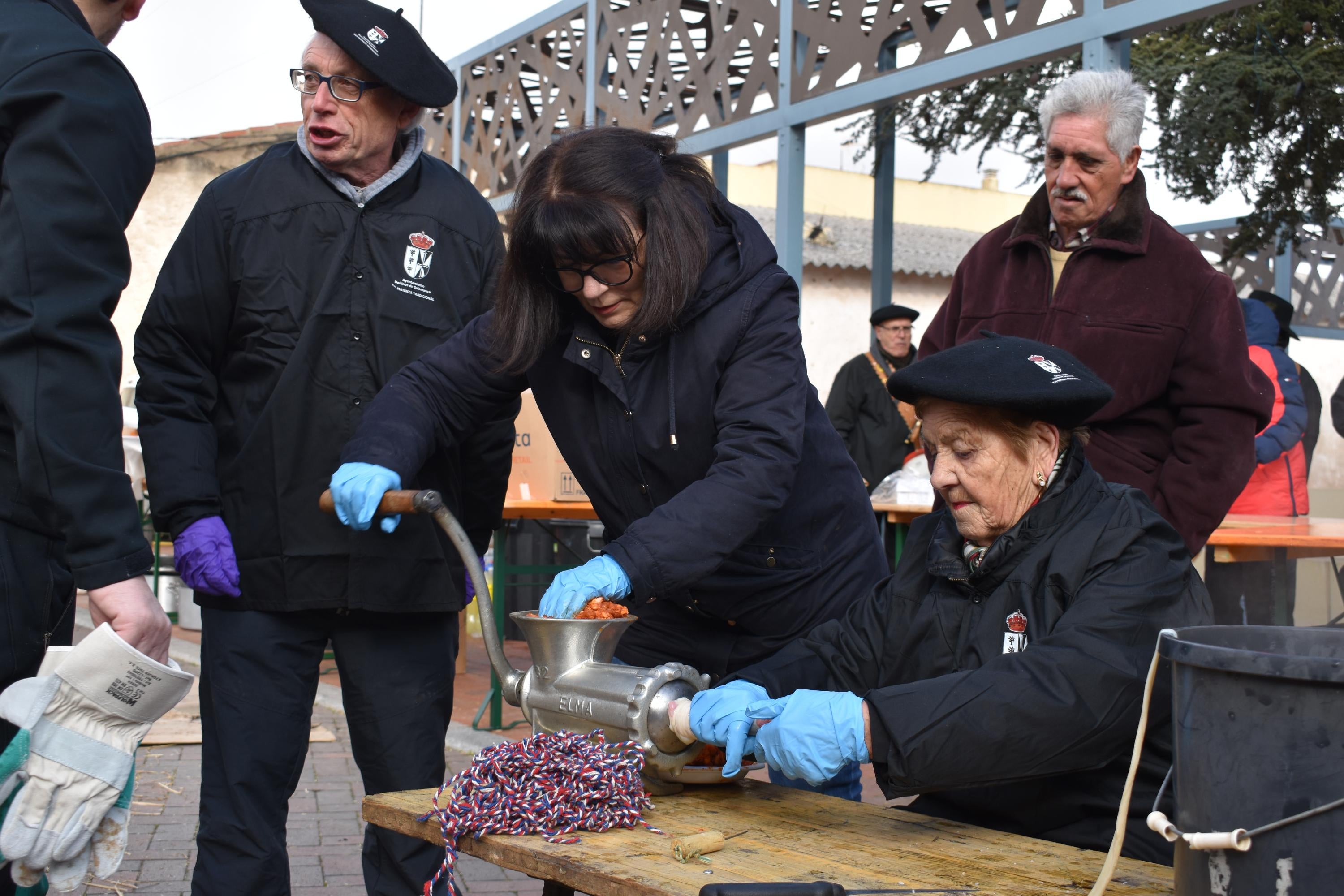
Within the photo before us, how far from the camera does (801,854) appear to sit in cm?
181

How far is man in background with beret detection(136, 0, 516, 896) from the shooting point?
281 centimetres

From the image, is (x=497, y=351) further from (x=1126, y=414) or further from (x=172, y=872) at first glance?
(x=172, y=872)

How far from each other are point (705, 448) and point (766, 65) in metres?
4.98

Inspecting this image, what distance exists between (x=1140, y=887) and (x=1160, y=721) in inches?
13.2

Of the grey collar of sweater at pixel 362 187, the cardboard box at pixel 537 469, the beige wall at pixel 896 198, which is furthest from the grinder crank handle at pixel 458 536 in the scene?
the beige wall at pixel 896 198

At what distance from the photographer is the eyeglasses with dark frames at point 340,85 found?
2875 mm

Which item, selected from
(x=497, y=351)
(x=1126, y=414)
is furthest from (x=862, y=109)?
(x=497, y=351)

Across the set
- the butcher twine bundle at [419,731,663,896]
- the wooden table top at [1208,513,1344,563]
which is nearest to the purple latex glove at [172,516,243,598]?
the butcher twine bundle at [419,731,663,896]

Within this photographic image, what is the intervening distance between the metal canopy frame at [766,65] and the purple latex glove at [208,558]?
216 centimetres

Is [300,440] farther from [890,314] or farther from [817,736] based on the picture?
[890,314]

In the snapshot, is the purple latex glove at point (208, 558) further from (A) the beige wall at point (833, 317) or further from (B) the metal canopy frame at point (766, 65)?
(A) the beige wall at point (833, 317)

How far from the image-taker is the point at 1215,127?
7051mm

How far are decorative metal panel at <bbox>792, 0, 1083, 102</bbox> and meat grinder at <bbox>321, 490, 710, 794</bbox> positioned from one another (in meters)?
3.93

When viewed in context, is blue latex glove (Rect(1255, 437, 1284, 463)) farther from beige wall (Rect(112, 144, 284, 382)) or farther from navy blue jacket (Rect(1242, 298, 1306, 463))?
beige wall (Rect(112, 144, 284, 382))
